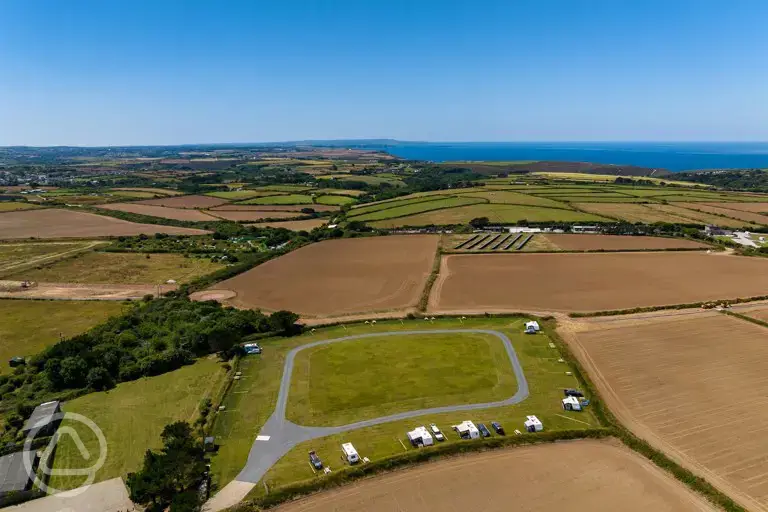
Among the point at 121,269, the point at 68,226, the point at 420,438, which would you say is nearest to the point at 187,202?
the point at 68,226

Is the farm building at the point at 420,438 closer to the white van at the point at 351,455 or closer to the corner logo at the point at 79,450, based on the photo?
the white van at the point at 351,455

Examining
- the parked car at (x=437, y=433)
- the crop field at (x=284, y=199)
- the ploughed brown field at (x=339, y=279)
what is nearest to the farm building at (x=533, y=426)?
the parked car at (x=437, y=433)

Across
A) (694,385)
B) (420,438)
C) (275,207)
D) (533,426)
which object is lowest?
(420,438)

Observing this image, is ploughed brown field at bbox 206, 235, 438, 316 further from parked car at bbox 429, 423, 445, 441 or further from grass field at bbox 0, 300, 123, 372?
parked car at bbox 429, 423, 445, 441

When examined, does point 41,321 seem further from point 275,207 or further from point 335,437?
point 275,207

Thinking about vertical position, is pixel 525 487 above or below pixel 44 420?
below

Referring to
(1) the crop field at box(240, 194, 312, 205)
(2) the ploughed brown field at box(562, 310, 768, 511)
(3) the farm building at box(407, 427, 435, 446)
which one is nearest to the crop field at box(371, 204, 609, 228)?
(1) the crop field at box(240, 194, 312, 205)
